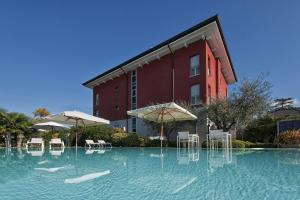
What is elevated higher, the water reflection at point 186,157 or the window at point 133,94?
the window at point 133,94

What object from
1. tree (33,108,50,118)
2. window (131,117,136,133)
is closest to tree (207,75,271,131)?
window (131,117,136,133)

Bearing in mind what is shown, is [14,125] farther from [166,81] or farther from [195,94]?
[195,94]

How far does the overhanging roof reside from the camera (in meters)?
20.0

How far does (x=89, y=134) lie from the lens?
23203 mm

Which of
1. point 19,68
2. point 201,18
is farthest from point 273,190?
point 19,68

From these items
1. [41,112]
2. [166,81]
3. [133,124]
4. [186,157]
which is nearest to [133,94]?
[133,124]

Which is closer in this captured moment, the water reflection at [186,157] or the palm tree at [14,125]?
the water reflection at [186,157]

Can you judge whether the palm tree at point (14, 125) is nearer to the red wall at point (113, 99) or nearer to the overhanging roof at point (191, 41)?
the red wall at point (113, 99)

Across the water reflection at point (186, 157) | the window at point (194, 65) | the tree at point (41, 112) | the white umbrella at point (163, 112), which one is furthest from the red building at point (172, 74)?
the tree at point (41, 112)

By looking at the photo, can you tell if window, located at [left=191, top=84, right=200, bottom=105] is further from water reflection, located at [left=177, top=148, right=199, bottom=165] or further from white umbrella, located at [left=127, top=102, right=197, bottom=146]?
water reflection, located at [left=177, top=148, right=199, bottom=165]

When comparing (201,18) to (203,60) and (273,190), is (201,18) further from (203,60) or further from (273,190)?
(273,190)

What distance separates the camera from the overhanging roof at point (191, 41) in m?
20.0

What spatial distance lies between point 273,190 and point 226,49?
2101 cm

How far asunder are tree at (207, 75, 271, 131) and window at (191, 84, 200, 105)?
2433mm
